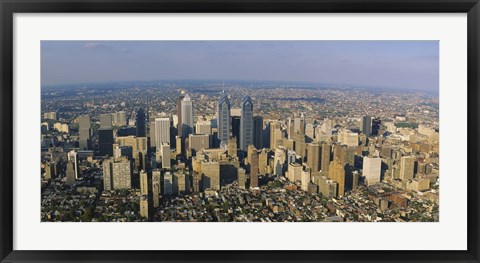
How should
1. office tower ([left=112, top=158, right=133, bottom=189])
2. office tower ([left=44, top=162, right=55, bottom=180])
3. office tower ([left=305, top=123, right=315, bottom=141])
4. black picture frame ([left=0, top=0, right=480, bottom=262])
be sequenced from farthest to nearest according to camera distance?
office tower ([left=305, top=123, right=315, bottom=141]) → office tower ([left=112, top=158, right=133, bottom=189]) → office tower ([left=44, top=162, right=55, bottom=180]) → black picture frame ([left=0, top=0, right=480, bottom=262])

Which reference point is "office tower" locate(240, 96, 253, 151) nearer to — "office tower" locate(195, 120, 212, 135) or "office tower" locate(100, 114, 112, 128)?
"office tower" locate(195, 120, 212, 135)

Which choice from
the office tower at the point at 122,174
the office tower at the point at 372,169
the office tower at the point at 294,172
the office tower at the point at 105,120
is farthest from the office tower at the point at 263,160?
the office tower at the point at 105,120

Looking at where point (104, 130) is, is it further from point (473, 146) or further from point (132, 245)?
point (473, 146)

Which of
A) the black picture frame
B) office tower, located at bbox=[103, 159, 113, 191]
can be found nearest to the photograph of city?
office tower, located at bbox=[103, 159, 113, 191]
